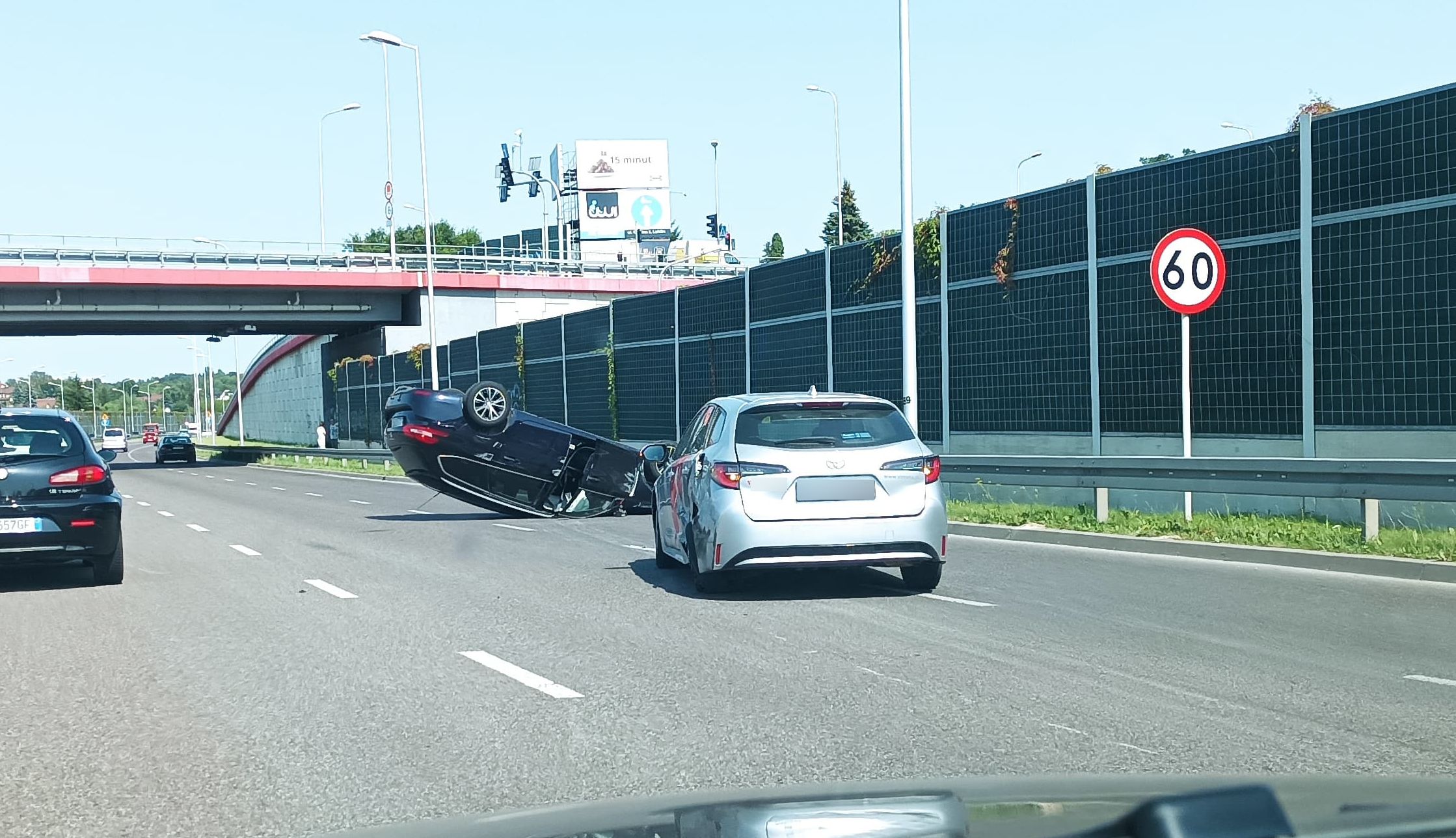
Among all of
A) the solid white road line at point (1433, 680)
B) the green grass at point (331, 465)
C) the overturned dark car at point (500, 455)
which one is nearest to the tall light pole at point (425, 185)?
the green grass at point (331, 465)

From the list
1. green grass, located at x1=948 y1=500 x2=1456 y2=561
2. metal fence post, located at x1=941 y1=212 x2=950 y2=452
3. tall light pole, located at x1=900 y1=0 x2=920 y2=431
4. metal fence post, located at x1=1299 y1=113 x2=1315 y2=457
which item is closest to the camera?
green grass, located at x1=948 y1=500 x2=1456 y2=561

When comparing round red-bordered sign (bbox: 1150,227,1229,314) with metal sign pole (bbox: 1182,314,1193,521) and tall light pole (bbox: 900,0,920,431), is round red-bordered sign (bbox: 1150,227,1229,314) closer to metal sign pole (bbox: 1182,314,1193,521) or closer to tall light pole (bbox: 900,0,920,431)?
metal sign pole (bbox: 1182,314,1193,521)

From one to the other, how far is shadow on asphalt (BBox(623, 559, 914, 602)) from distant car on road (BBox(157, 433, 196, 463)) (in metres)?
60.5

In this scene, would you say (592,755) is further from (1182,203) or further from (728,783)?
(1182,203)

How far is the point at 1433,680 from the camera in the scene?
7500 mm

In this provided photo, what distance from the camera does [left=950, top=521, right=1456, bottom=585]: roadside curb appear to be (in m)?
11.9

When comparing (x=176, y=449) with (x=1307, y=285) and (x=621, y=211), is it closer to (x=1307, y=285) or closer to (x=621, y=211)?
(x=621, y=211)

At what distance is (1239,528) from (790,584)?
4591mm

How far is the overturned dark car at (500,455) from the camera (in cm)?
2067

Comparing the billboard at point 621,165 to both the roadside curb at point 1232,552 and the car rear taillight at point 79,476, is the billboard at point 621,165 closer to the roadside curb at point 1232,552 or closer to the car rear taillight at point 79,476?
the roadside curb at point 1232,552

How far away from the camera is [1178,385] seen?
1775 cm

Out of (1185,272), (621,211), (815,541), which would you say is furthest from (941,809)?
(621,211)

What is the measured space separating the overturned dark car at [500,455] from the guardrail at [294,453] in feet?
53.3

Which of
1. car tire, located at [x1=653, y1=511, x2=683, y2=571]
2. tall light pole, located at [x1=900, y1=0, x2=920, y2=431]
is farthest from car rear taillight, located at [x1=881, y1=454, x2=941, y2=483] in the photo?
tall light pole, located at [x1=900, y1=0, x2=920, y2=431]
